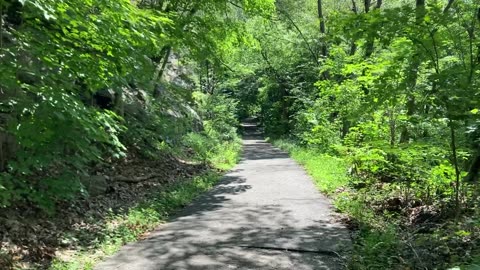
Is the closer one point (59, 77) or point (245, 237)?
point (59, 77)


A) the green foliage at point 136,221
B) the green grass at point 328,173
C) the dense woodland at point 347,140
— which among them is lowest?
the green foliage at point 136,221

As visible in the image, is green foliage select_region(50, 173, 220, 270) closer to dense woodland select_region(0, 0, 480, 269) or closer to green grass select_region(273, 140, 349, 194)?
dense woodland select_region(0, 0, 480, 269)

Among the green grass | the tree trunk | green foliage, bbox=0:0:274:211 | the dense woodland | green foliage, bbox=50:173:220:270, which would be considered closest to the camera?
green foliage, bbox=0:0:274:211

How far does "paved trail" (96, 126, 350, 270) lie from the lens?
5.57 m

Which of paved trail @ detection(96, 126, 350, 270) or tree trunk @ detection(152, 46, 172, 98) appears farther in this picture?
tree trunk @ detection(152, 46, 172, 98)

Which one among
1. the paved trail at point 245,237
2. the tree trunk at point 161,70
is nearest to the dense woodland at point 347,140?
the paved trail at point 245,237

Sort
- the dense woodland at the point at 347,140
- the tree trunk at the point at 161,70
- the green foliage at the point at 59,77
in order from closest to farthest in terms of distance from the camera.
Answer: the green foliage at the point at 59,77 → the dense woodland at the point at 347,140 → the tree trunk at the point at 161,70

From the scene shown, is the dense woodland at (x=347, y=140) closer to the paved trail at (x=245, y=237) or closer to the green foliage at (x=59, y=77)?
the green foliage at (x=59, y=77)

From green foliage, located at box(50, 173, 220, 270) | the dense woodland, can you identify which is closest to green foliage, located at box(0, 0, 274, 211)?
the dense woodland

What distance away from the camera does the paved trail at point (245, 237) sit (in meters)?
5.57

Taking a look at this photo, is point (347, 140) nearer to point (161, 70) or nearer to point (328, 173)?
point (328, 173)

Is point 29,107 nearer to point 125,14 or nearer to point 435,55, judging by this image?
point 125,14

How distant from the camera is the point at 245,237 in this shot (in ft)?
22.3

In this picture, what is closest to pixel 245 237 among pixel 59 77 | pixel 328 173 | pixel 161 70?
pixel 59 77
